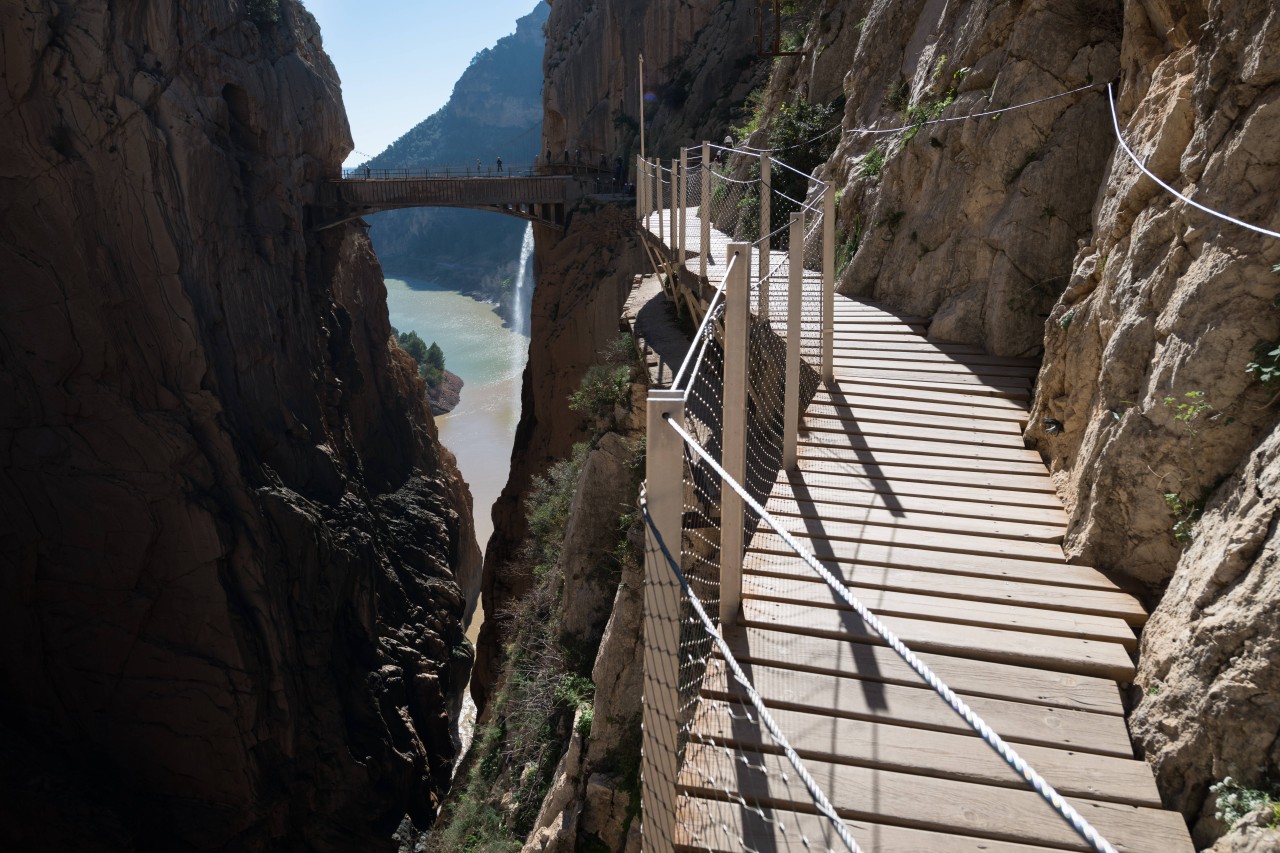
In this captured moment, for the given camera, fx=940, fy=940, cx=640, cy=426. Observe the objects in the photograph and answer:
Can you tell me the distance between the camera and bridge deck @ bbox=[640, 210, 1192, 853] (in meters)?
2.76

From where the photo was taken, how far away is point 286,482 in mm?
18203

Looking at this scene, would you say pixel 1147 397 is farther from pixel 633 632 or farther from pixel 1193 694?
pixel 633 632

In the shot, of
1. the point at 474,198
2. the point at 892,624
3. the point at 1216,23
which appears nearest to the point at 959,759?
the point at 892,624

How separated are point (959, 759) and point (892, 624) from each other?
70cm

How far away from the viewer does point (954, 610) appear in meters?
3.67

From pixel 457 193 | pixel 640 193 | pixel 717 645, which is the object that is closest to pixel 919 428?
pixel 717 645

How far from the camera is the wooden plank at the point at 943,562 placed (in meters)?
3.88

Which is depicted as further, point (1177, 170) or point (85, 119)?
point (85, 119)

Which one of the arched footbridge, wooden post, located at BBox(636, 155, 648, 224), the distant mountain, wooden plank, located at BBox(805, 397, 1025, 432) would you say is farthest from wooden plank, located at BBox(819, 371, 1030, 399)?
the distant mountain

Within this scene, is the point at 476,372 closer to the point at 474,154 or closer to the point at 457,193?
the point at 457,193

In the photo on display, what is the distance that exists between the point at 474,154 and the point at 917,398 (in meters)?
123

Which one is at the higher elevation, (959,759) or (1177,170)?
(1177,170)

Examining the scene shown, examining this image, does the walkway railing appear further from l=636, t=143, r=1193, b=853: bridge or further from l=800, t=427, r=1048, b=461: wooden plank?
l=800, t=427, r=1048, b=461: wooden plank

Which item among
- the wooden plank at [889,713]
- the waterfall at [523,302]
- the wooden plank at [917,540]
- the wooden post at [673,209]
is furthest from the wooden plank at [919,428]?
the waterfall at [523,302]
